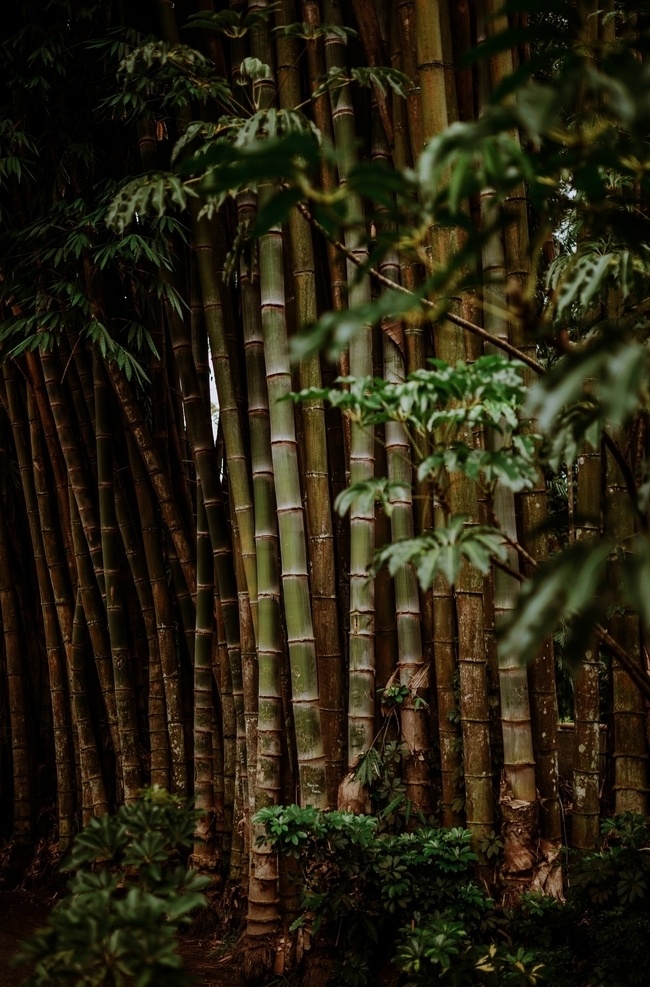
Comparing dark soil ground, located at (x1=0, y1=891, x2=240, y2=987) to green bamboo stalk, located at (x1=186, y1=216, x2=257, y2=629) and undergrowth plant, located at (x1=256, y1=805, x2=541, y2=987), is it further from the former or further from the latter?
green bamboo stalk, located at (x1=186, y1=216, x2=257, y2=629)

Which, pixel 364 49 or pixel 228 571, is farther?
pixel 228 571

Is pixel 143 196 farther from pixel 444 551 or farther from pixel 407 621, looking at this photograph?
pixel 407 621

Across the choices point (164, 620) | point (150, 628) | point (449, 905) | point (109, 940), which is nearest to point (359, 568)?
point (449, 905)

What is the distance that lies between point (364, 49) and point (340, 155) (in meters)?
2.23

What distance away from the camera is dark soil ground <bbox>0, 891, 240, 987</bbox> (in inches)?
114

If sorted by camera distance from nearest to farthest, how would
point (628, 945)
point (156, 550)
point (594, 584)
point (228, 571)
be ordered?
1. point (594, 584)
2. point (628, 945)
3. point (228, 571)
4. point (156, 550)

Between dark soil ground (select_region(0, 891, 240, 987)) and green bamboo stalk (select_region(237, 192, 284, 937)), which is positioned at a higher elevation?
green bamboo stalk (select_region(237, 192, 284, 937))

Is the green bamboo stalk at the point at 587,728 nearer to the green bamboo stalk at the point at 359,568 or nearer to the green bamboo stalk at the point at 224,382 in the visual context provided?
the green bamboo stalk at the point at 359,568

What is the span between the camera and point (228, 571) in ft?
10.9

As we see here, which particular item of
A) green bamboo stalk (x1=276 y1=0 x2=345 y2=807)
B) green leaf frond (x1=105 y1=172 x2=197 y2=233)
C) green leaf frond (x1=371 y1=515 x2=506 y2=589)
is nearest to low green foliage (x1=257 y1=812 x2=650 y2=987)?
green bamboo stalk (x1=276 y1=0 x2=345 y2=807)

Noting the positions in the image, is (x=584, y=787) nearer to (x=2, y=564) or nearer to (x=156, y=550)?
(x=156, y=550)

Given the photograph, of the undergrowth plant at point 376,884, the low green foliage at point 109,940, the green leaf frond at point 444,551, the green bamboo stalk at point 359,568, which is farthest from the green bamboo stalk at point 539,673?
the low green foliage at point 109,940

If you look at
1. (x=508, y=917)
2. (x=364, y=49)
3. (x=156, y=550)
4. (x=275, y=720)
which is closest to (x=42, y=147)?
(x=364, y=49)

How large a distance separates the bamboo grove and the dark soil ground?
25cm
